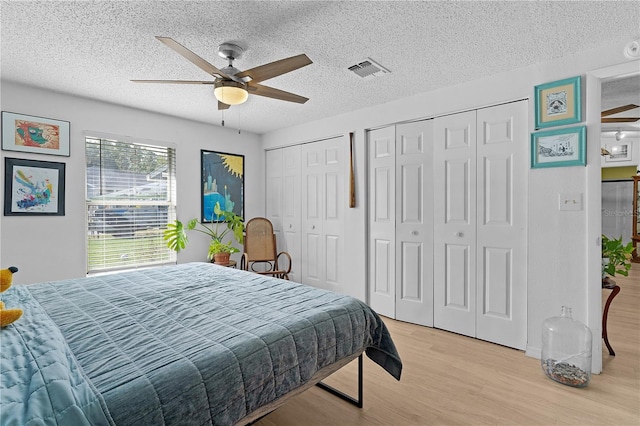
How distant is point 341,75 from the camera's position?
286 centimetres

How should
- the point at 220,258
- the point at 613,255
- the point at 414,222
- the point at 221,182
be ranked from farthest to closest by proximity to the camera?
the point at 221,182, the point at 220,258, the point at 414,222, the point at 613,255

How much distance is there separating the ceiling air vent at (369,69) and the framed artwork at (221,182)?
2.63m

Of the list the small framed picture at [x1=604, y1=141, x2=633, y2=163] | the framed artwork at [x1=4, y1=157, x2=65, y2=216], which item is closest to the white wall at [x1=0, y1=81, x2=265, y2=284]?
the framed artwork at [x1=4, y1=157, x2=65, y2=216]

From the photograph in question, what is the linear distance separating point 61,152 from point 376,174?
3427 mm

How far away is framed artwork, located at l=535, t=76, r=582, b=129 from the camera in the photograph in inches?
95.9

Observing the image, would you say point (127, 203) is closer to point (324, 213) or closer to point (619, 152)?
point (324, 213)

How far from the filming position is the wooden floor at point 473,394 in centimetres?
188

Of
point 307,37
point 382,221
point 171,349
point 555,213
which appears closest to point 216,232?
point 382,221

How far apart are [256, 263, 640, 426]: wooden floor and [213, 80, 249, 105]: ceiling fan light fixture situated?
83.8 inches

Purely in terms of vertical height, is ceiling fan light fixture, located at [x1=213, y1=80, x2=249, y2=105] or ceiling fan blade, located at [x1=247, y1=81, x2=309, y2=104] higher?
ceiling fan blade, located at [x1=247, y1=81, x2=309, y2=104]

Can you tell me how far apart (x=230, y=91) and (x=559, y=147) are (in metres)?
2.60

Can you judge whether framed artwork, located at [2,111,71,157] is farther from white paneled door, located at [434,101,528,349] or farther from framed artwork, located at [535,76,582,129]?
framed artwork, located at [535,76,582,129]

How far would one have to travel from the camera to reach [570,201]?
97.0 inches

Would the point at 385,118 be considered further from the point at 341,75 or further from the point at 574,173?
the point at 574,173
